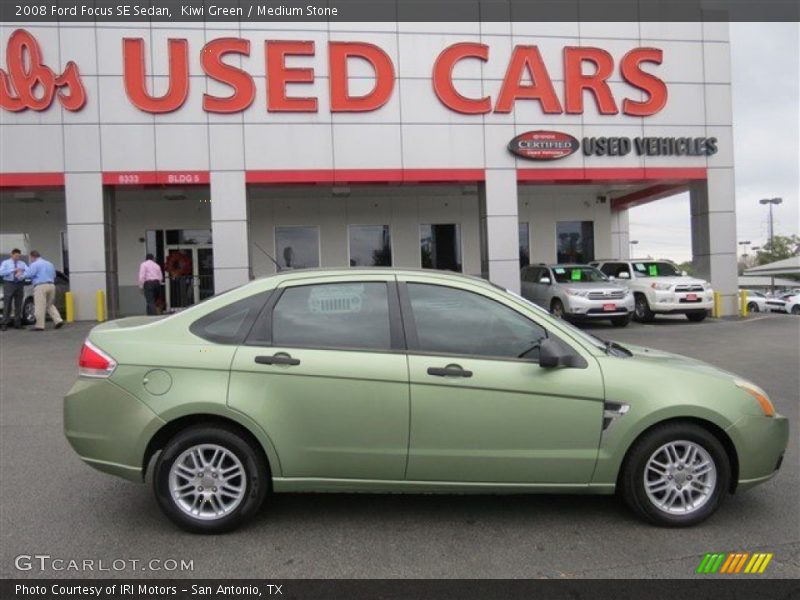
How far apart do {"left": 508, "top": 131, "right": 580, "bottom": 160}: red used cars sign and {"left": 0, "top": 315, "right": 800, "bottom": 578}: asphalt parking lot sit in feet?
43.2

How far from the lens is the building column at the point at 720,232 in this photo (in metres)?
18.0

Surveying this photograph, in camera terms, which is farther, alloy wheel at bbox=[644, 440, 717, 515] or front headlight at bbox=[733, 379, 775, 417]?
front headlight at bbox=[733, 379, 775, 417]

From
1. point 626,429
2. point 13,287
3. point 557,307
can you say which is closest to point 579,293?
point 557,307

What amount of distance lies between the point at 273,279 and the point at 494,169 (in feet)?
45.9

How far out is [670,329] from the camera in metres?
15.3

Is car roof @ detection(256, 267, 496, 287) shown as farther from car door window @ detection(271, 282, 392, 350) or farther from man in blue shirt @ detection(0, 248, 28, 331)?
man in blue shirt @ detection(0, 248, 28, 331)

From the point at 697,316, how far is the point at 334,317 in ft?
51.9

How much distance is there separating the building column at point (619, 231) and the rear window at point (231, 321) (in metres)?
22.0

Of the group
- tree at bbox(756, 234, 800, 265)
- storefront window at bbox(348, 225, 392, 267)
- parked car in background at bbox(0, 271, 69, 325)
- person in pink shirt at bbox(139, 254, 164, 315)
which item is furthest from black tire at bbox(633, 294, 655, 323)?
tree at bbox(756, 234, 800, 265)

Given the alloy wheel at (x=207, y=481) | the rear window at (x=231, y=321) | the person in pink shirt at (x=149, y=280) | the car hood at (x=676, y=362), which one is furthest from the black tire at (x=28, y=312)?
the car hood at (x=676, y=362)

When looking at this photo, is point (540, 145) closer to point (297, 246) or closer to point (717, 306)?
point (717, 306)

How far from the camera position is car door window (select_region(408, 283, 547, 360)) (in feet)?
12.7
